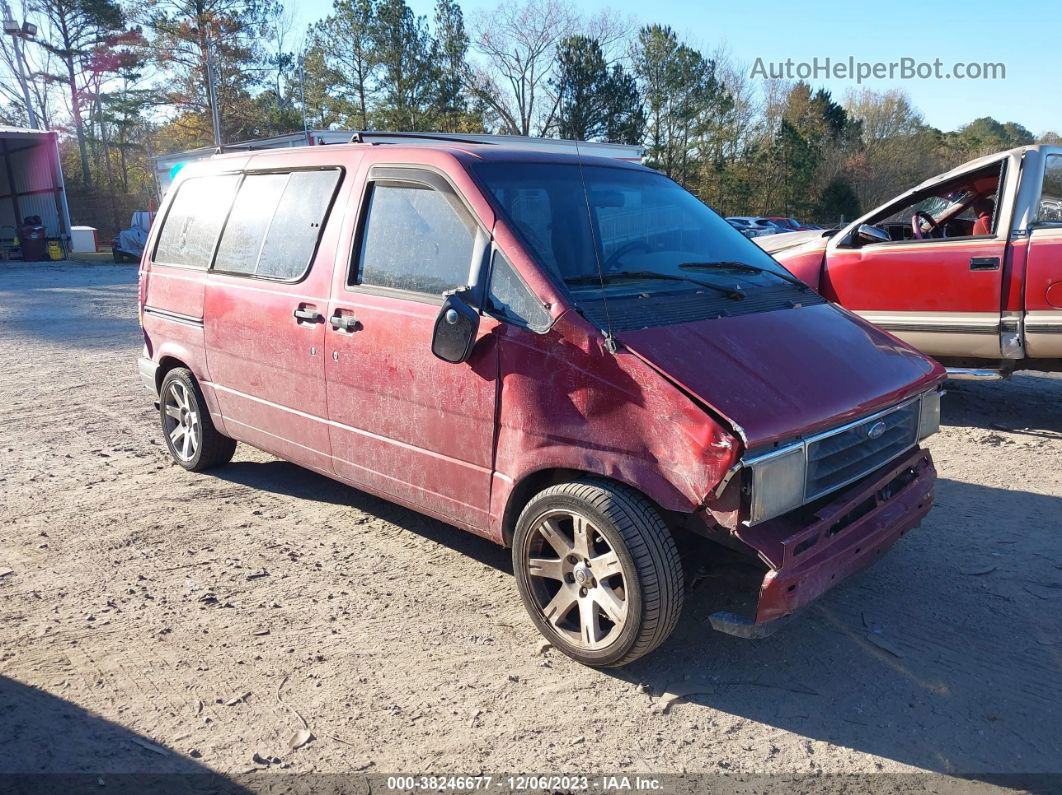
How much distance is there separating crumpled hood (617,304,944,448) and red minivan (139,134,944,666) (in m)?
0.01

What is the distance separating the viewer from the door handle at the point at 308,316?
409cm

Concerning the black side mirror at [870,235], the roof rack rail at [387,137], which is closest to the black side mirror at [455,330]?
the roof rack rail at [387,137]

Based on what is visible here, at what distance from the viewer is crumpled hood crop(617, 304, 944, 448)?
2904mm

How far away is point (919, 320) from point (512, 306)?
171 inches

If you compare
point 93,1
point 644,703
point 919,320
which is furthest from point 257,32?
point 644,703

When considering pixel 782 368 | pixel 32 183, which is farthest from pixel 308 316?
pixel 32 183

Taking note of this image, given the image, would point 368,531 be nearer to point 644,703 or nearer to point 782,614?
point 644,703

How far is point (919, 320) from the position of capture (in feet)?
A: 21.0

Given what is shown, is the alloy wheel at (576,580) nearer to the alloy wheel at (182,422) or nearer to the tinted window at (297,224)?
the tinted window at (297,224)

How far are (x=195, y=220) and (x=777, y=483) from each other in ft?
13.3

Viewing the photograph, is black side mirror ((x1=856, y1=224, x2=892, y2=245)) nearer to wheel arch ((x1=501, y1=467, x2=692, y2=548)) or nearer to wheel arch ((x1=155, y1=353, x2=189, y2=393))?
wheel arch ((x1=501, y1=467, x2=692, y2=548))

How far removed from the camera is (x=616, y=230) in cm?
385

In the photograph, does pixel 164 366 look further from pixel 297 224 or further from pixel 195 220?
pixel 297 224

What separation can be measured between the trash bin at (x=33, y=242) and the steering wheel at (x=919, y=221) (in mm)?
29547
